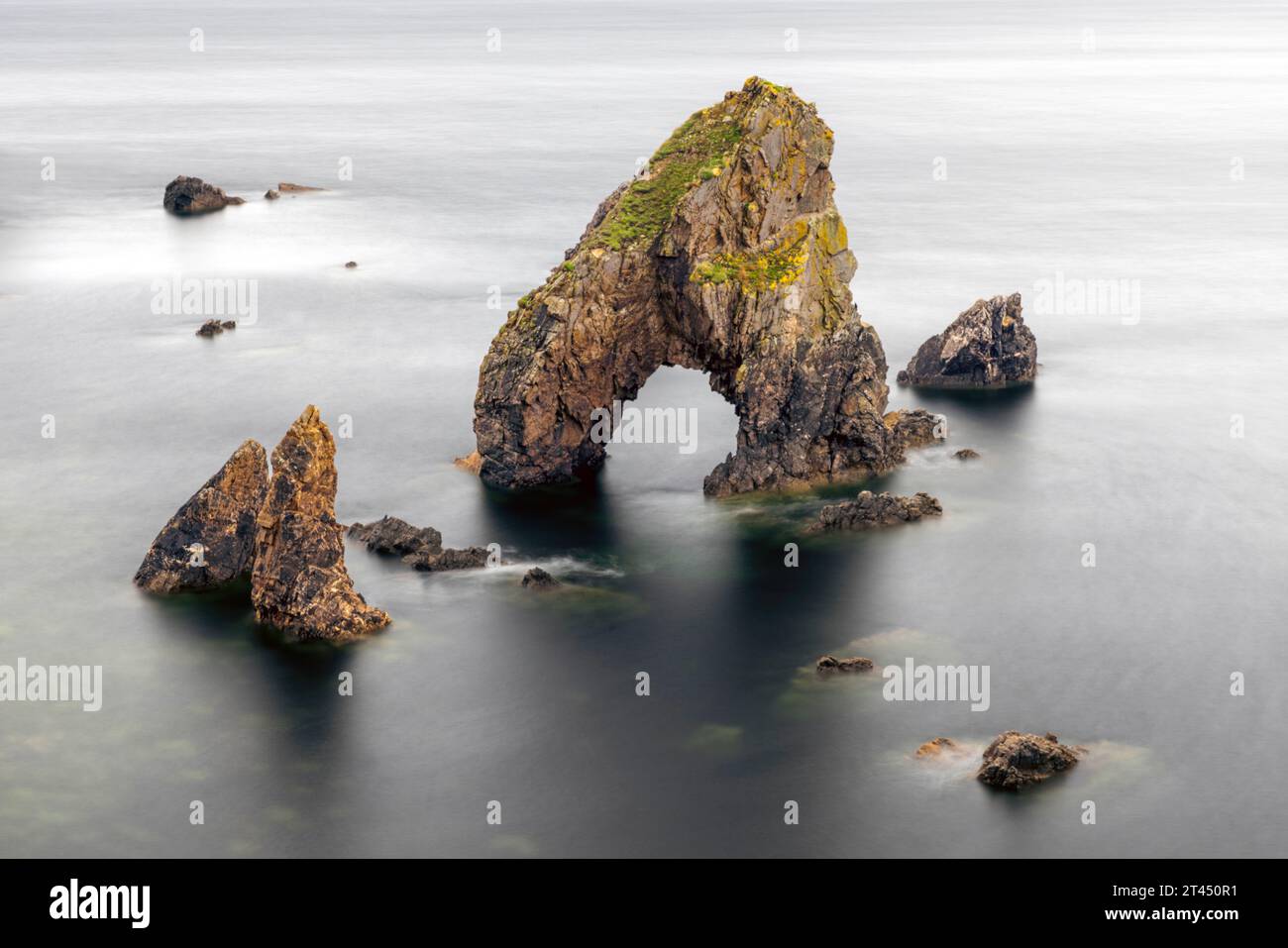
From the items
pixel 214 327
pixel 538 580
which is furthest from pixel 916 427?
pixel 214 327

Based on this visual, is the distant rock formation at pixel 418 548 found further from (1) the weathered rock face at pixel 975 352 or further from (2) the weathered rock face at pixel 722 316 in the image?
(1) the weathered rock face at pixel 975 352

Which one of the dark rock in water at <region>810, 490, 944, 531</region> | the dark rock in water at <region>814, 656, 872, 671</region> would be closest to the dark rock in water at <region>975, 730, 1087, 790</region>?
the dark rock in water at <region>814, 656, 872, 671</region>

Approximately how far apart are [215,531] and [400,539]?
9353mm

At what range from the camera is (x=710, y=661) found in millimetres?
82000

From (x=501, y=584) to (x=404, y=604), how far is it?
520cm

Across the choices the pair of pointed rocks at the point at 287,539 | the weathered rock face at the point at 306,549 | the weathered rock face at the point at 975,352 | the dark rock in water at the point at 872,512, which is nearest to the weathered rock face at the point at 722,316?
the dark rock in water at the point at 872,512

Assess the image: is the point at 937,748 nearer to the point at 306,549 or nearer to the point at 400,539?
the point at 306,549

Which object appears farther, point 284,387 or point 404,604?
point 284,387

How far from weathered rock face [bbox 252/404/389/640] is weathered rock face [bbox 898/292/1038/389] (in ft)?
174

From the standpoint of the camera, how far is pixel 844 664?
3172 inches

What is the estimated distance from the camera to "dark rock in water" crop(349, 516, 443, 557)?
9238 centimetres

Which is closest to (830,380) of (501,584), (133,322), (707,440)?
(707,440)

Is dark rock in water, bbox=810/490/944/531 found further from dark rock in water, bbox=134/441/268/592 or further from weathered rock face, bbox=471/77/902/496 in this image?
dark rock in water, bbox=134/441/268/592
